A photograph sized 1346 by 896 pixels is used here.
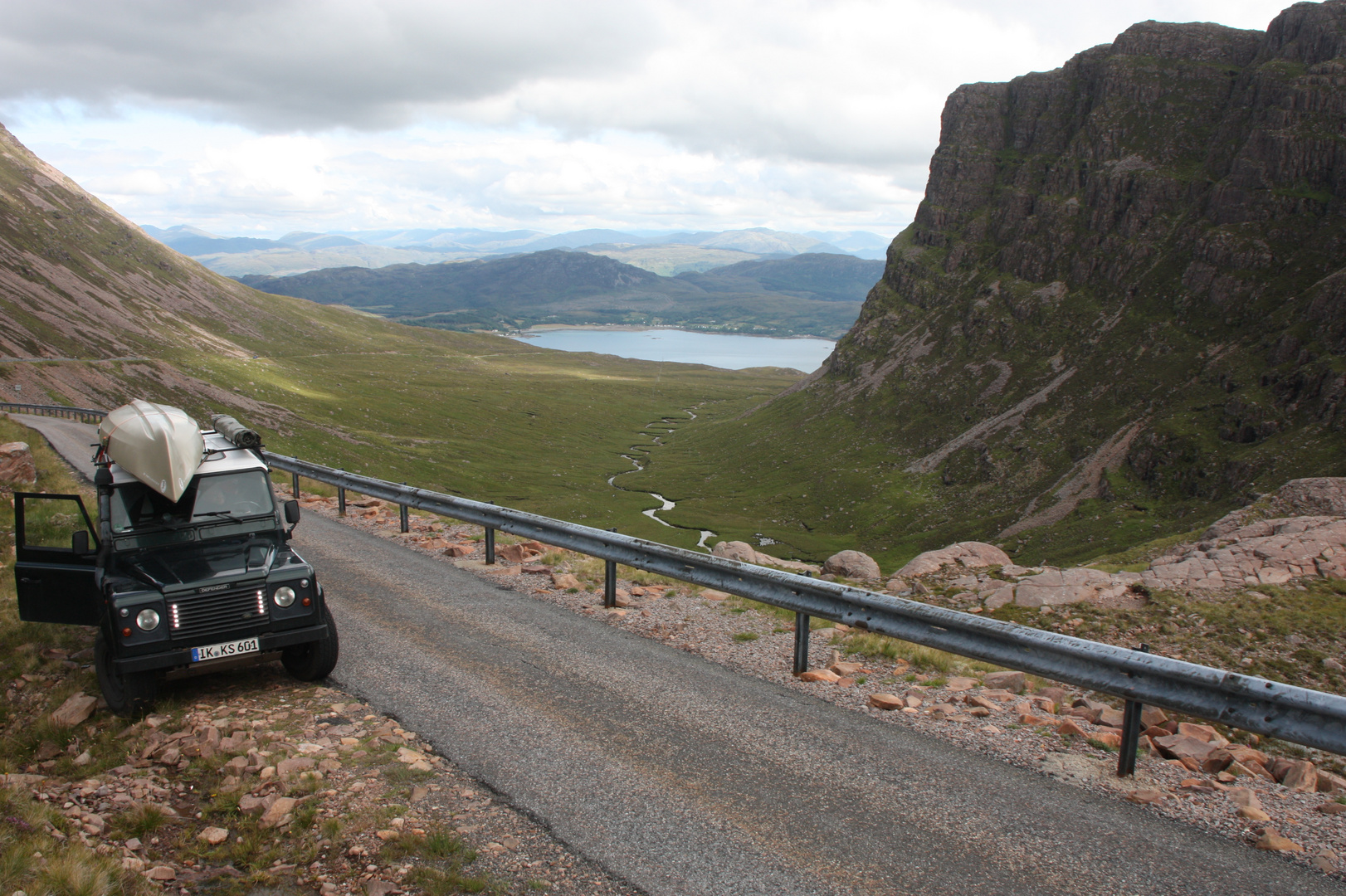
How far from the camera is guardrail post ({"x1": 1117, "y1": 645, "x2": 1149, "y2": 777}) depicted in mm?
8227

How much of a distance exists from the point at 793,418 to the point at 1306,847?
122m

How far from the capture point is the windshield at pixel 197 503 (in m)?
11.3

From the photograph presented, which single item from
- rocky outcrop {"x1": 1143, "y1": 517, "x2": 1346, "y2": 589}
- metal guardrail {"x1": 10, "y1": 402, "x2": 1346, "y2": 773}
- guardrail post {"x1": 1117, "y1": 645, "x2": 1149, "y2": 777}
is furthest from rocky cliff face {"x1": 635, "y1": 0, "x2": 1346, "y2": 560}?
guardrail post {"x1": 1117, "y1": 645, "x2": 1149, "y2": 777}

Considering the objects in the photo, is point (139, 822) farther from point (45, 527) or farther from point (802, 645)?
point (802, 645)

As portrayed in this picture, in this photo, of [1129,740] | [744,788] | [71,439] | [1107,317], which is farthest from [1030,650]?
[1107,317]

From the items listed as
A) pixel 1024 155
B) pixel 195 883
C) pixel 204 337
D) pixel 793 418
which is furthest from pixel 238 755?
pixel 204 337

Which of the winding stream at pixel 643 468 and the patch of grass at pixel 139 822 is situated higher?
the patch of grass at pixel 139 822

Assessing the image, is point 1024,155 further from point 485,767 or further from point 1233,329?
point 485,767

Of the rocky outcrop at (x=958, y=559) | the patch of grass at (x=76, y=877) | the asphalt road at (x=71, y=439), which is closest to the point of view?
the patch of grass at (x=76, y=877)

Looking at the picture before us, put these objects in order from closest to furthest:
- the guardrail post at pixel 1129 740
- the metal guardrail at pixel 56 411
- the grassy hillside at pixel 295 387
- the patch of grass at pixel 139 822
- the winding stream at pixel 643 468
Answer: the patch of grass at pixel 139 822 → the guardrail post at pixel 1129 740 → the metal guardrail at pixel 56 411 → the winding stream at pixel 643 468 → the grassy hillside at pixel 295 387

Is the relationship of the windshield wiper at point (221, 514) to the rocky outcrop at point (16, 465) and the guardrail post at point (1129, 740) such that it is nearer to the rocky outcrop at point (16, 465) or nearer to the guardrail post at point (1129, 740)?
the guardrail post at point (1129, 740)

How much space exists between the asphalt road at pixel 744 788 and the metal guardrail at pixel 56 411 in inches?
2310

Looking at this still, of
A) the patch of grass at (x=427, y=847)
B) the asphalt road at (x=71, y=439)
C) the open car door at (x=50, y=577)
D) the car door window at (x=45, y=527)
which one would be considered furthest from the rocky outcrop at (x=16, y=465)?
the patch of grass at (x=427, y=847)

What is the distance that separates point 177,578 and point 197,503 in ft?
6.04
